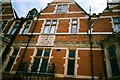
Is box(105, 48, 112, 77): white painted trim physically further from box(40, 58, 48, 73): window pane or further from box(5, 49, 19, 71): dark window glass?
box(5, 49, 19, 71): dark window glass

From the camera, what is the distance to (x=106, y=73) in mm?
10125

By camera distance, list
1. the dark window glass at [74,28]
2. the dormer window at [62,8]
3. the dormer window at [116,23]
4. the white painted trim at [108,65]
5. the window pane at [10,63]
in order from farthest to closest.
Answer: the dormer window at [62,8], the dark window glass at [74,28], the dormer window at [116,23], the window pane at [10,63], the white painted trim at [108,65]

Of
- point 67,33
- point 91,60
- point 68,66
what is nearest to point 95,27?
point 67,33

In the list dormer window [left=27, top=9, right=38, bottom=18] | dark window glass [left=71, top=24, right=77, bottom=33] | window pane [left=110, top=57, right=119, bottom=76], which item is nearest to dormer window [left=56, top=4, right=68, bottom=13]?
dark window glass [left=71, top=24, right=77, bottom=33]

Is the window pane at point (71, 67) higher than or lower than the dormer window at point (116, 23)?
lower

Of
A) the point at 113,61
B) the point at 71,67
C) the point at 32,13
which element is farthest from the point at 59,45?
the point at 32,13

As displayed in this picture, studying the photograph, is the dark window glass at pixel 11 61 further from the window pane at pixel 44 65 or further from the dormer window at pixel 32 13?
the dormer window at pixel 32 13

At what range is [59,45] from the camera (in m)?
12.4

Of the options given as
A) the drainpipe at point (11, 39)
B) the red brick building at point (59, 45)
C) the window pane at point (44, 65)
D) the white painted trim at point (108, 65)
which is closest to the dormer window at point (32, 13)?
the drainpipe at point (11, 39)

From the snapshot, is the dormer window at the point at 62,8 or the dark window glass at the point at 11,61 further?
the dormer window at the point at 62,8

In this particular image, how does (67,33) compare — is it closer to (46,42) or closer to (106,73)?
(46,42)

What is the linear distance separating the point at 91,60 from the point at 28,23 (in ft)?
25.5

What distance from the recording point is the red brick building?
1080cm

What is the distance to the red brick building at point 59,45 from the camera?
10797 millimetres
